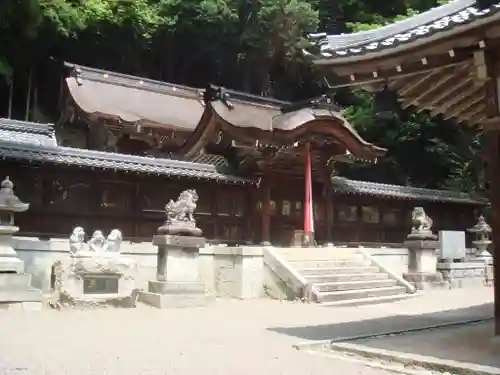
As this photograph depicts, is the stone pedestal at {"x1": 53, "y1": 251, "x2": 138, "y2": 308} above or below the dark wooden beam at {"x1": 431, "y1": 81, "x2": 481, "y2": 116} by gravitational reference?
below

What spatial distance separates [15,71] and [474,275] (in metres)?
24.2

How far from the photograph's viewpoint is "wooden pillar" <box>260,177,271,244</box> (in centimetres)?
1856

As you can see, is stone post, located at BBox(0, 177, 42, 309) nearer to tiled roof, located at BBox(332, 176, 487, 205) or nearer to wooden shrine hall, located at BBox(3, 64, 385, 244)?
wooden shrine hall, located at BBox(3, 64, 385, 244)

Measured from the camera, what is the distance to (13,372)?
5570 mm

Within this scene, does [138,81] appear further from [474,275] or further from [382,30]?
[382,30]

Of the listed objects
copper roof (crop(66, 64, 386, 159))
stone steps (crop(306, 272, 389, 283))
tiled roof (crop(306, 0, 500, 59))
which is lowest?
stone steps (crop(306, 272, 389, 283))

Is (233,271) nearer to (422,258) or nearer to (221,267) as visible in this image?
(221,267)

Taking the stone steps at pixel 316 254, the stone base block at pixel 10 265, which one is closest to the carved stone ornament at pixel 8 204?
the stone base block at pixel 10 265

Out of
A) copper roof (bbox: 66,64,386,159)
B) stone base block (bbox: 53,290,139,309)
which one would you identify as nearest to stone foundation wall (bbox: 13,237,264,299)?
stone base block (bbox: 53,290,139,309)

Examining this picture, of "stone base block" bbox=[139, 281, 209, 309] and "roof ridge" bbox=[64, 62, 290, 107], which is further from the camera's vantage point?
"roof ridge" bbox=[64, 62, 290, 107]

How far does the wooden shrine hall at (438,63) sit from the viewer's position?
20.4 ft

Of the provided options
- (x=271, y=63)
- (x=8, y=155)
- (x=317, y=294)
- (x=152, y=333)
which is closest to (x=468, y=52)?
(x=152, y=333)

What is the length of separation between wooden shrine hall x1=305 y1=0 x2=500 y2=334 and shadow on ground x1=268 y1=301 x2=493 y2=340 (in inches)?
87.6

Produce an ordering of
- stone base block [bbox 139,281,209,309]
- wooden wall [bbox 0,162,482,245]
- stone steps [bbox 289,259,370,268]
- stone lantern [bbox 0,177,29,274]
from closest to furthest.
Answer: stone lantern [bbox 0,177,29,274] → stone base block [bbox 139,281,209,309] → stone steps [bbox 289,259,370,268] → wooden wall [bbox 0,162,482,245]
